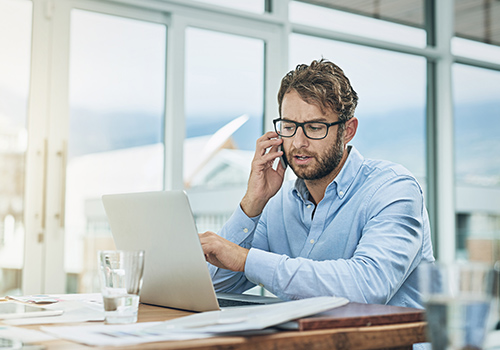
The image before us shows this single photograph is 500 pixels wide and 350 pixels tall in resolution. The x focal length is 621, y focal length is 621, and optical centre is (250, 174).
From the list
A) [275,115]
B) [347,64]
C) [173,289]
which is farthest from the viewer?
[347,64]

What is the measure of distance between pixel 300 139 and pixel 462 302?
1.11m

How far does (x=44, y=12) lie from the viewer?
2992 millimetres

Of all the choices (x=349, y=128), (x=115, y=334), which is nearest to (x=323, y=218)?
(x=349, y=128)

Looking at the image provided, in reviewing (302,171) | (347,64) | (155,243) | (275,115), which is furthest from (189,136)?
(155,243)

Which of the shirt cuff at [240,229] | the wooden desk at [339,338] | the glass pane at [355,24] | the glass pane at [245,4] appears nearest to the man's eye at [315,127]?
the shirt cuff at [240,229]

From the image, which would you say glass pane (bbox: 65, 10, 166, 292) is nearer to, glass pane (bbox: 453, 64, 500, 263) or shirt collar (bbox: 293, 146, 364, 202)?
shirt collar (bbox: 293, 146, 364, 202)

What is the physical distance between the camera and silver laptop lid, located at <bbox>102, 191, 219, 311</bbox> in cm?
113

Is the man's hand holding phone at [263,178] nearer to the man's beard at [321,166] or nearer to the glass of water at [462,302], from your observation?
the man's beard at [321,166]

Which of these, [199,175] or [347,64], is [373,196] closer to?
[199,175]

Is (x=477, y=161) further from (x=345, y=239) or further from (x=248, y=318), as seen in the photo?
(x=248, y=318)

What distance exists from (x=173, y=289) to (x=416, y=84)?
343cm

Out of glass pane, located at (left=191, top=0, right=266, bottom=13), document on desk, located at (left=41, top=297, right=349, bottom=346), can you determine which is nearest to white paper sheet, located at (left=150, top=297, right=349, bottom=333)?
document on desk, located at (left=41, top=297, right=349, bottom=346)

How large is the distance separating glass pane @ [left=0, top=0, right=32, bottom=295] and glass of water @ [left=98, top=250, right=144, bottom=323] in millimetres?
2028

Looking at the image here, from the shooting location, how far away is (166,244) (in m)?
1.21
